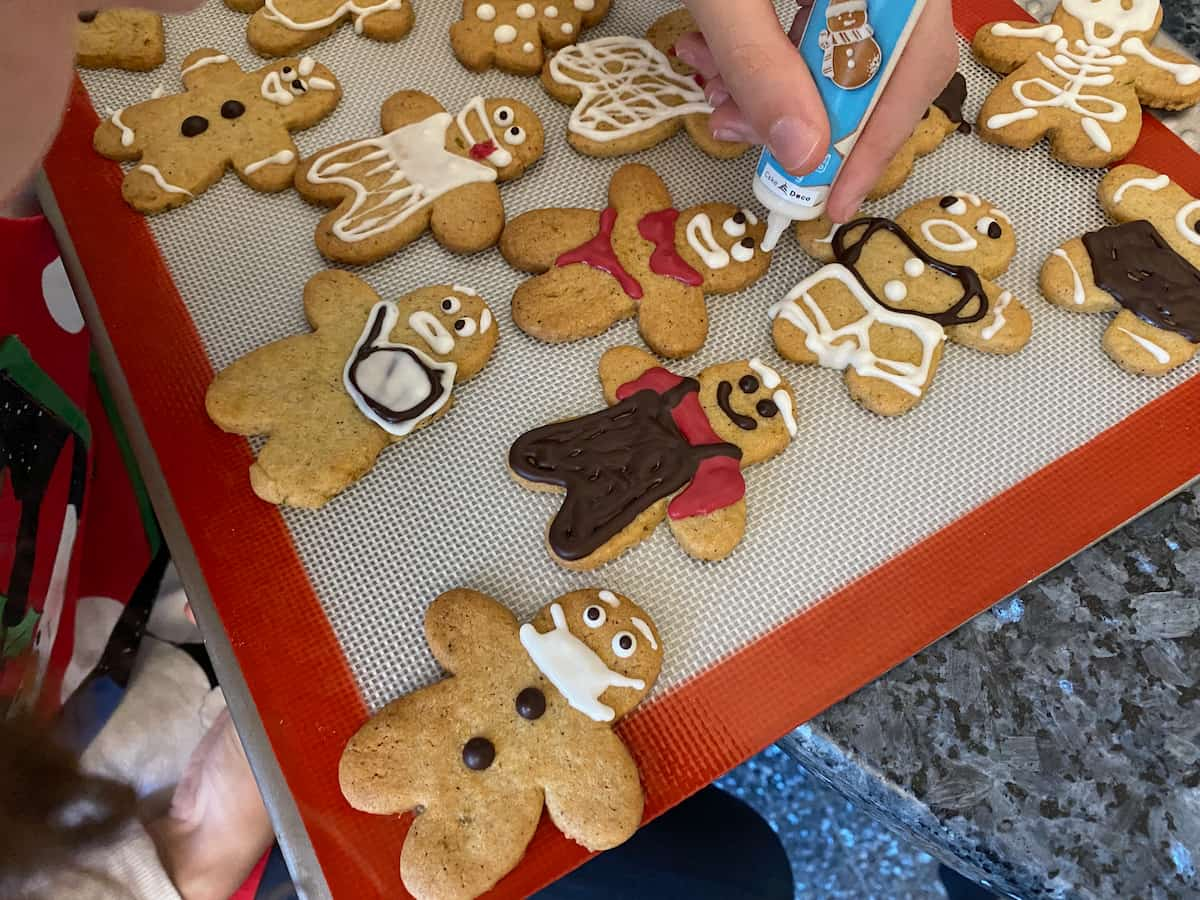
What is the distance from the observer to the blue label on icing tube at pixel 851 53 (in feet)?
2.18

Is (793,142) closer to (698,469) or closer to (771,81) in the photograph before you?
(771,81)

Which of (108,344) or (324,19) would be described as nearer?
(108,344)

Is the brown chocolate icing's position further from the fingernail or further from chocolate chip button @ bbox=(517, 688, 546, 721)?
chocolate chip button @ bbox=(517, 688, 546, 721)

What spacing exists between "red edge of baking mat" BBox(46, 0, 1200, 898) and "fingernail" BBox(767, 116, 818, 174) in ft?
1.13

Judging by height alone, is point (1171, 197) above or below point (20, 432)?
above

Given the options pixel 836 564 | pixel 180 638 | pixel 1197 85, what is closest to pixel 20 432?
pixel 180 638

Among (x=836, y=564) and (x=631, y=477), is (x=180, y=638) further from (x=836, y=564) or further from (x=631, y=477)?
(x=836, y=564)

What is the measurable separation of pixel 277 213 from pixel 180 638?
46 cm

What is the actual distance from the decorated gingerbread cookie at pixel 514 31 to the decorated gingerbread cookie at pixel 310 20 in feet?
0.22

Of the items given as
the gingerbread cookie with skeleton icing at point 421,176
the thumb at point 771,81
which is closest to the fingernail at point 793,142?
the thumb at point 771,81

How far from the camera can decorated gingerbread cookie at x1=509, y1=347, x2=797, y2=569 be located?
748 millimetres

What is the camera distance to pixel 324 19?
976 mm

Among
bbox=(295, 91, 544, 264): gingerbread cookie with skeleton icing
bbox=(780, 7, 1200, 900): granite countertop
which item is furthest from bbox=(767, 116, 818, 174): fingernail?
bbox=(780, 7, 1200, 900): granite countertop

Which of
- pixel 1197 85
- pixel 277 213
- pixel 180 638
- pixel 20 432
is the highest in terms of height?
pixel 1197 85
